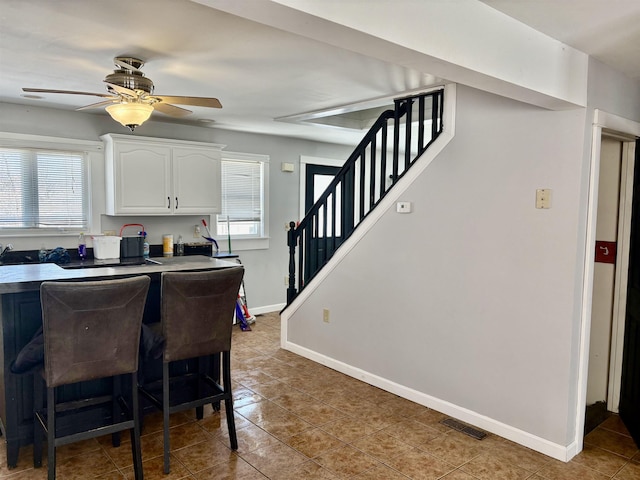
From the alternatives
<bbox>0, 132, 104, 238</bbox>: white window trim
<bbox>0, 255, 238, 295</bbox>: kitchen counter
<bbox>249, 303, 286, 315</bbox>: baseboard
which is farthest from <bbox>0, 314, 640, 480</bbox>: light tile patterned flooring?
<bbox>249, 303, 286, 315</bbox>: baseboard

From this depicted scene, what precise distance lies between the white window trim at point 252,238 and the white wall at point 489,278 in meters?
2.39

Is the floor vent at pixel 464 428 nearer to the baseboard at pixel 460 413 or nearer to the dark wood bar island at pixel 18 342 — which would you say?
the baseboard at pixel 460 413

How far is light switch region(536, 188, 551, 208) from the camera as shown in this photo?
106 inches

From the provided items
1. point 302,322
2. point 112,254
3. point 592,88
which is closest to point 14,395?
point 112,254

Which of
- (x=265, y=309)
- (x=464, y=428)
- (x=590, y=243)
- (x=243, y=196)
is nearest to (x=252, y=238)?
(x=243, y=196)

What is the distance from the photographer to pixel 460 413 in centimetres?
318

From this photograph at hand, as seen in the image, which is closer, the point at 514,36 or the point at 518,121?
the point at 514,36

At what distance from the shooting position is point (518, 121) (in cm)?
281

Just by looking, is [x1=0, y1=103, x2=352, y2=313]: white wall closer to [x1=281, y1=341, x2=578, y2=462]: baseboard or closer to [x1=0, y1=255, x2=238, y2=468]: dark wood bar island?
[x1=281, y1=341, x2=578, y2=462]: baseboard

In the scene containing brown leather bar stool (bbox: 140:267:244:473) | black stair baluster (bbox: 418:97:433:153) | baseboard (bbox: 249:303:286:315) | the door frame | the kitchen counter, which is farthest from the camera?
baseboard (bbox: 249:303:286:315)

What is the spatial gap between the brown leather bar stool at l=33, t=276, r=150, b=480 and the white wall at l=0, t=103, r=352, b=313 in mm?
2605

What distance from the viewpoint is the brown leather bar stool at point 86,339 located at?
2125 mm

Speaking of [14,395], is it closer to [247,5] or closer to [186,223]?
[247,5]

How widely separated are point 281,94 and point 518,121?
6.01ft
